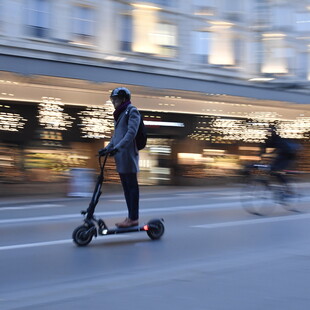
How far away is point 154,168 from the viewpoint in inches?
824

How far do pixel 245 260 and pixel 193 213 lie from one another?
4.56 metres

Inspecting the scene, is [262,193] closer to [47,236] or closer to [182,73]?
[47,236]

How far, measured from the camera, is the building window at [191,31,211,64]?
72.2ft

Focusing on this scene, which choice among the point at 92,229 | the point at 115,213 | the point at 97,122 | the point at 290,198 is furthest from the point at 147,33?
the point at 92,229

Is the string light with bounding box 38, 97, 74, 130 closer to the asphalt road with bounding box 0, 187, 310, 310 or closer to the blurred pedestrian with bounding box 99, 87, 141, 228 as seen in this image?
the asphalt road with bounding box 0, 187, 310, 310

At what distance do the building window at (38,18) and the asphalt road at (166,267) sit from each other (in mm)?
9899

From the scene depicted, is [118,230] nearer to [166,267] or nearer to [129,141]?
[129,141]

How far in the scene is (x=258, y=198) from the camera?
33.6ft

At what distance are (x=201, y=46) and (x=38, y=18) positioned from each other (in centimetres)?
739

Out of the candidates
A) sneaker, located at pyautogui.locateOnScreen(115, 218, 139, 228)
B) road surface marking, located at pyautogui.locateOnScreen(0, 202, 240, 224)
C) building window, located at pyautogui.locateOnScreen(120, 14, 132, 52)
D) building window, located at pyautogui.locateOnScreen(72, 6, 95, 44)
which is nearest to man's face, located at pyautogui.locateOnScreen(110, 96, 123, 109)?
sneaker, located at pyautogui.locateOnScreen(115, 218, 139, 228)

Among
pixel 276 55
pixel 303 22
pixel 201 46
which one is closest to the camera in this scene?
pixel 201 46

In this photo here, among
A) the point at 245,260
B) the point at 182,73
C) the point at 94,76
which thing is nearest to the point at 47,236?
the point at 245,260

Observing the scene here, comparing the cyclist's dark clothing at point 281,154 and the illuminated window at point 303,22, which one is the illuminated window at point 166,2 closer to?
the illuminated window at point 303,22

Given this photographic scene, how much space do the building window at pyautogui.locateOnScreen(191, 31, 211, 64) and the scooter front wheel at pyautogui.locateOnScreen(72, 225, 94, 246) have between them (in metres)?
16.3
